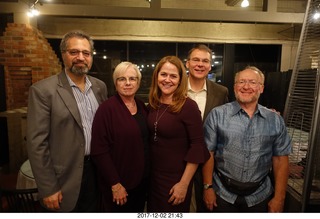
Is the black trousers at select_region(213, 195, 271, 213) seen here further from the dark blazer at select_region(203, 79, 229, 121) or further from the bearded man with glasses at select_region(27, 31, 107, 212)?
the bearded man with glasses at select_region(27, 31, 107, 212)

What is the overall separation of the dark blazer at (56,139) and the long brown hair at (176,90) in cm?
49

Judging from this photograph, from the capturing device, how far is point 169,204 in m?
1.56

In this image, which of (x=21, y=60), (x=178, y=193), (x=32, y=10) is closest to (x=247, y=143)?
(x=178, y=193)

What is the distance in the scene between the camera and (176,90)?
1.57 m

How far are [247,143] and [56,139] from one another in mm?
1140

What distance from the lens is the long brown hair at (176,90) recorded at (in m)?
1.53

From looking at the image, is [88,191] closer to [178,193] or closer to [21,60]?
[178,193]

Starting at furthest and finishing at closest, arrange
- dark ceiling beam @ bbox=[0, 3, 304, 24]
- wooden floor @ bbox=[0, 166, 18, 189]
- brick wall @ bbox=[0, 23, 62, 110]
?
1. dark ceiling beam @ bbox=[0, 3, 304, 24]
2. brick wall @ bbox=[0, 23, 62, 110]
3. wooden floor @ bbox=[0, 166, 18, 189]

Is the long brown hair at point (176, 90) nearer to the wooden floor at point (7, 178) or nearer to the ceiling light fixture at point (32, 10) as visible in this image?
the wooden floor at point (7, 178)

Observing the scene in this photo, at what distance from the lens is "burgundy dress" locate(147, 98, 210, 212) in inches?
58.8

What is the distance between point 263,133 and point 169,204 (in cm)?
71

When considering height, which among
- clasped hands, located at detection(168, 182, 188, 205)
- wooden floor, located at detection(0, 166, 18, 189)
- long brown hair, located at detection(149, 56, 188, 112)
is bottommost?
wooden floor, located at detection(0, 166, 18, 189)

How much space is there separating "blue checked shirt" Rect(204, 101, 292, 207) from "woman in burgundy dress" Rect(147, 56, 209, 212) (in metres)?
0.12

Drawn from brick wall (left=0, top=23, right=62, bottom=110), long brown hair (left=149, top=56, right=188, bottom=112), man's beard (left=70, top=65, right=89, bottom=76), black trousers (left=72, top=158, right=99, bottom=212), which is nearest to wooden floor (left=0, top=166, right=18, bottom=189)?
brick wall (left=0, top=23, right=62, bottom=110)
